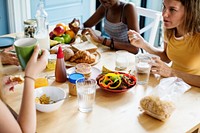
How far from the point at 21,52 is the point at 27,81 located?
188 millimetres

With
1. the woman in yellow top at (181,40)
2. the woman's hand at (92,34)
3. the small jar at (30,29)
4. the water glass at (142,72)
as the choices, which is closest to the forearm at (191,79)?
the woman in yellow top at (181,40)

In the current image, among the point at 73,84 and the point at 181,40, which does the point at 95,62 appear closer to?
the point at 73,84

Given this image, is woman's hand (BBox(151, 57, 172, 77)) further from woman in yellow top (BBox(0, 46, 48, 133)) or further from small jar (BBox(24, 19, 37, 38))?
small jar (BBox(24, 19, 37, 38))

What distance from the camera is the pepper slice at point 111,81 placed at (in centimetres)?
142

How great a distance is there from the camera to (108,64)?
5.64 feet

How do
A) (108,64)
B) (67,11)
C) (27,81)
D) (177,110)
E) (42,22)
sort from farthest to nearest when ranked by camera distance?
(67,11) < (42,22) < (108,64) < (177,110) < (27,81)

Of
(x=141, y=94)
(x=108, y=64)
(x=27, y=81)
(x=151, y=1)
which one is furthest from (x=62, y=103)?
(x=151, y=1)

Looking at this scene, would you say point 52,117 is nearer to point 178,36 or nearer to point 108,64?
point 108,64

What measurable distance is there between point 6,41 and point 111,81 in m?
0.87

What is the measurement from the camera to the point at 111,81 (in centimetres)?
145

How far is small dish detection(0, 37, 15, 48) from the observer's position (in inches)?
74.8

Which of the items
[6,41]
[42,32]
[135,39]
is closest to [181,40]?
[135,39]

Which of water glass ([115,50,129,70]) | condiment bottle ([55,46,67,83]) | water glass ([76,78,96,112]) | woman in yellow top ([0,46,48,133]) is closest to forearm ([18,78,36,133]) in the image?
woman in yellow top ([0,46,48,133])

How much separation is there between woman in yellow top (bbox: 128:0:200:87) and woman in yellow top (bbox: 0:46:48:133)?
0.63 metres
